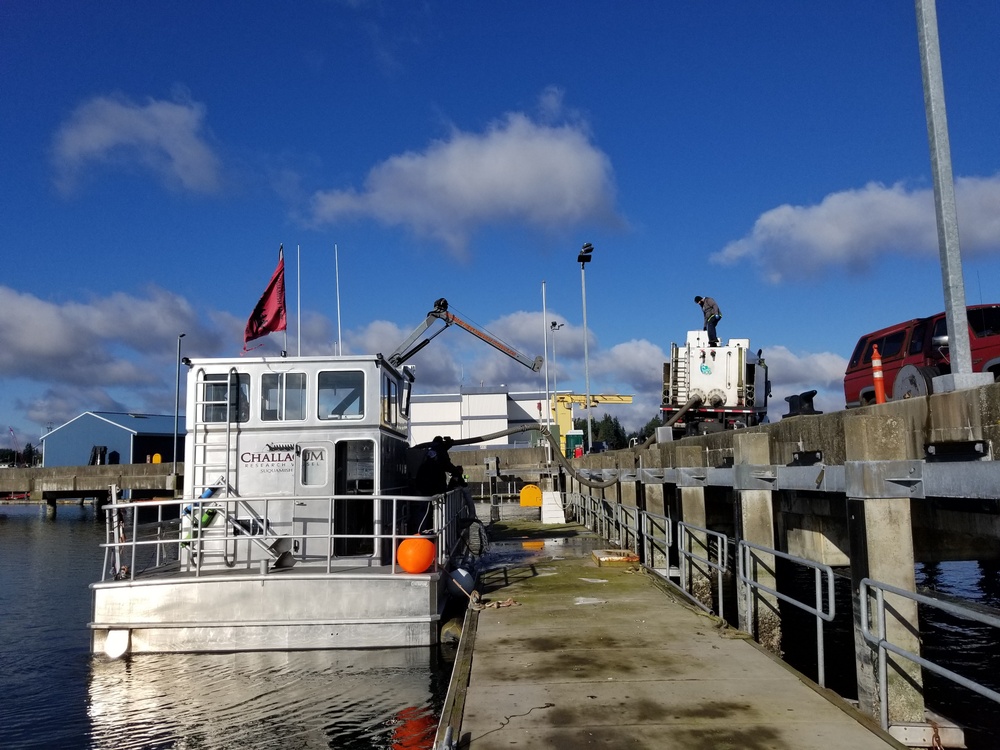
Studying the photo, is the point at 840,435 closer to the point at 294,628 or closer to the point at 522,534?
the point at 294,628

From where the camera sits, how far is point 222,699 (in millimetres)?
8352

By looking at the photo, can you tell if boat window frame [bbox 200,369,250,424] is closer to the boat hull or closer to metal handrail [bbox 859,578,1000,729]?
the boat hull

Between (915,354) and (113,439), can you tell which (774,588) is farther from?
(113,439)

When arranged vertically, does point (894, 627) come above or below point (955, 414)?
below

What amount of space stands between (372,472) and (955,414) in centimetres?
783

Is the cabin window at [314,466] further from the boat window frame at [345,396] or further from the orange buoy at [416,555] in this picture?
the orange buoy at [416,555]

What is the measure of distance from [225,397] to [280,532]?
209 centimetres

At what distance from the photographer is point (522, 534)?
19469 millimetres

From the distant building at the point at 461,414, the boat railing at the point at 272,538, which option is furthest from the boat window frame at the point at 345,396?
the distant building at the point at 461,414

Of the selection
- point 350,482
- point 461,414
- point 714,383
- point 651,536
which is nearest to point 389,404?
point 350,482

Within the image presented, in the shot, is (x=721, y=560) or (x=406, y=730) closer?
(x=406, y=730)

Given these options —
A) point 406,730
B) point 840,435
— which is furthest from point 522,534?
point 840,435

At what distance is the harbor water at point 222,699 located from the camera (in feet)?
24.5

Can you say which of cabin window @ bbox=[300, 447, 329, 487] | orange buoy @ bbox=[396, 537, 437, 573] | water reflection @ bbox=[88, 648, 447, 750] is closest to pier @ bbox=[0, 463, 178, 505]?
cabin window @ bbox=[300, 447, 329, 487]
